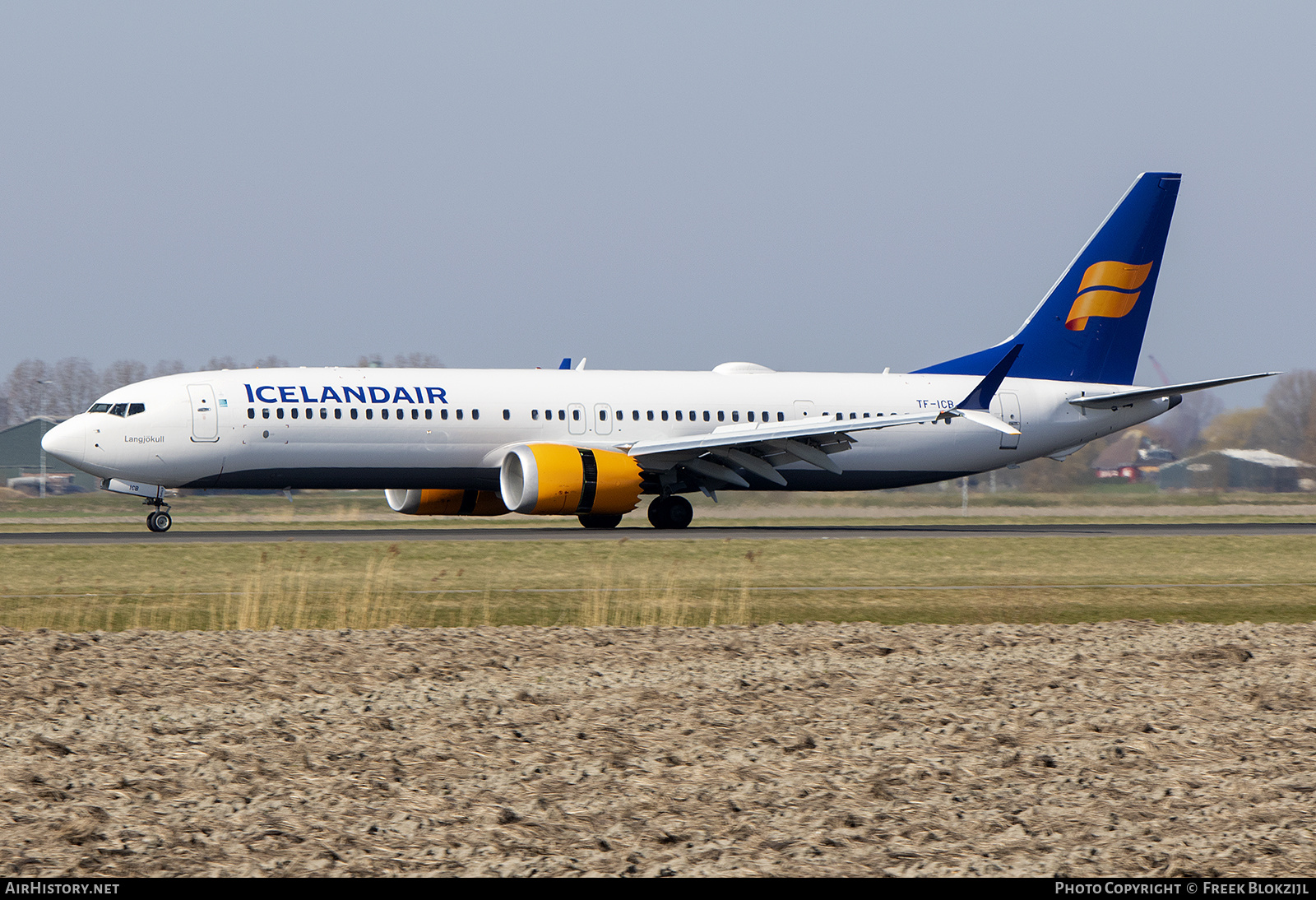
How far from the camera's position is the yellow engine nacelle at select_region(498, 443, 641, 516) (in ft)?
103

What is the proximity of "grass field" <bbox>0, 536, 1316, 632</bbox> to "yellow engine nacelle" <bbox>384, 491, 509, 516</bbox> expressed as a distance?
330 inches

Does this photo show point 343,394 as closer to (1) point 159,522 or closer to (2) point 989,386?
(1) point 159,522

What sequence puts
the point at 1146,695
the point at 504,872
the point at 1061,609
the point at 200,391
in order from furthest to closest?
the point at 200,391
the point at 1061,609
the point at 1146,695
the point at 504,872

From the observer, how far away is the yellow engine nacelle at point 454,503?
36312 mm

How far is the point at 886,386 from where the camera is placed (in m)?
38.2

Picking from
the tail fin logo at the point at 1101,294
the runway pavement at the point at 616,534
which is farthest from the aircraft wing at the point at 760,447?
the tail fin logo at the point at 1101,294

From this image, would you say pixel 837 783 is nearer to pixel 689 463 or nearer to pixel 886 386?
pixel 689 463

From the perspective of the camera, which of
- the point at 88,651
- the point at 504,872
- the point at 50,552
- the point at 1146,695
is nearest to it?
the point at 504,872

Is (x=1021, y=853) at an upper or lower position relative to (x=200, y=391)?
lower

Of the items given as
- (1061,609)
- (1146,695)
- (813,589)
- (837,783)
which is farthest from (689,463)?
(837,783)

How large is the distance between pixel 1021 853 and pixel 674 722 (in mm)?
3511

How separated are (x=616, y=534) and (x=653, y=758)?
2244 cm

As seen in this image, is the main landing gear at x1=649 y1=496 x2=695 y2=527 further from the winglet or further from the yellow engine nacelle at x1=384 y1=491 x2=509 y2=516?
the winglet

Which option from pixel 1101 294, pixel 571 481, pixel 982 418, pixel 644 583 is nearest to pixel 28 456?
pixel 571 481
